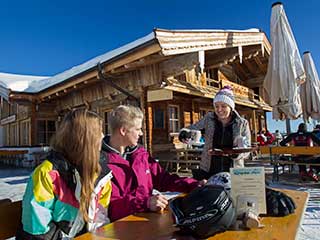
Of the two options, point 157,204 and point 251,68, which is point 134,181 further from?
point 251,68

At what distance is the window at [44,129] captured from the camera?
11.7 metres

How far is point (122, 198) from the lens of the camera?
1.51 metres

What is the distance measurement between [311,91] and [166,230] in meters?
7.59

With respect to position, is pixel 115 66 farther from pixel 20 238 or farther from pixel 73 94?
pixel 20 238

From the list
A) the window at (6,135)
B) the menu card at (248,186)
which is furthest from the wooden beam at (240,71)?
the window at (6,135)

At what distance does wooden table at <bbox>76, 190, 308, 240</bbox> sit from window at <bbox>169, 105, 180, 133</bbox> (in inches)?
309

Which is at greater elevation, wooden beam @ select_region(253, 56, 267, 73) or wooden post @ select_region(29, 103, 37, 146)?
wooden beam @ select_region(253, 56, 267, 73)

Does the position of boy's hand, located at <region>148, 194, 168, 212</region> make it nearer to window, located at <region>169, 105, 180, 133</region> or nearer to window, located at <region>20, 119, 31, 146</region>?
window, located at <region>169, 105, 180, 133</region>

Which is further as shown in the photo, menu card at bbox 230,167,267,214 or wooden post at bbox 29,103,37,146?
wooden post at bbox 29,103,37,146

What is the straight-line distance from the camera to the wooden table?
1074 mm

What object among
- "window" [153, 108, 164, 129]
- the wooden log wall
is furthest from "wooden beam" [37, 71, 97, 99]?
"window" [153, 108, 164, 129]

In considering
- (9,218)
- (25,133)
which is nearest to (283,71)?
(9,218)

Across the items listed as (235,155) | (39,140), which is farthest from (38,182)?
(39,140)

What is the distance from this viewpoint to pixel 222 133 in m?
2.38
